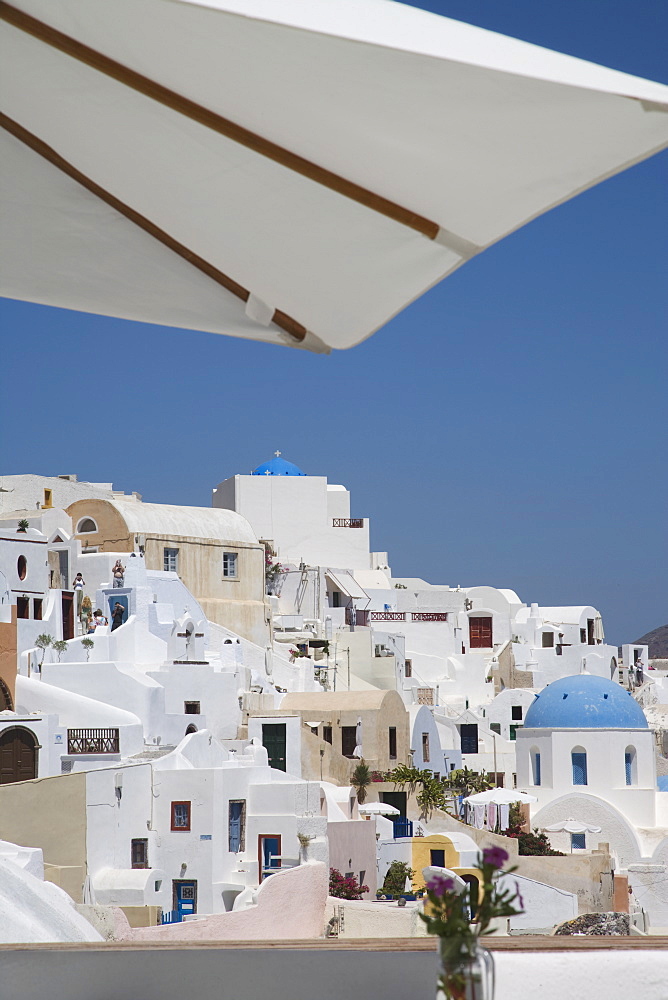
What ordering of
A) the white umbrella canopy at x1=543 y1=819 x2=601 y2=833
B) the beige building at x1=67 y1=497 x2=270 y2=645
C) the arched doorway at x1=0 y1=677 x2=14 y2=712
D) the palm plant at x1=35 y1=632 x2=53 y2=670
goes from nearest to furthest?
the arched doorway at x1=0 y1=677 x2=14 y2=712 < the palm plant at x1=35 y1=632 x2=53 y2=670 < the white umbrella canopy at x1=543 y1=819 x2=601 y2=833 < the beige building at x1=67 y1=497 x2=270 y2=645

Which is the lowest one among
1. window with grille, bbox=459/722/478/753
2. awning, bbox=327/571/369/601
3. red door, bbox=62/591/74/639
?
window with grille, bbox=459/722/478/753

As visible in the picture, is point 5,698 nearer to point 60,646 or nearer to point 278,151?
point 60,646

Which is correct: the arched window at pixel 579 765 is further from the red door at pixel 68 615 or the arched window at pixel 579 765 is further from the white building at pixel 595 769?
the red door at pixel 68 615

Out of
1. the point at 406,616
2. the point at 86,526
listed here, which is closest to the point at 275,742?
the point at 86,526

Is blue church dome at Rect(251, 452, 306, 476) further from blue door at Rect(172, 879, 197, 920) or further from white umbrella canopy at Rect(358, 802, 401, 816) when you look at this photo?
blue door at Rect(172, 879, 197, 920)

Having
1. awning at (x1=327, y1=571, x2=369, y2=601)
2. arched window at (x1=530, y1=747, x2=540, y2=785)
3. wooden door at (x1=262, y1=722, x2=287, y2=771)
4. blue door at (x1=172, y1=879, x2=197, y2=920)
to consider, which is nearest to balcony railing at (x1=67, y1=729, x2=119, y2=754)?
blue door at (x1=172, y1=879, x2=197, y2=920)

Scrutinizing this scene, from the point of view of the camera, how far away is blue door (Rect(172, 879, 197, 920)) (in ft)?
74.4

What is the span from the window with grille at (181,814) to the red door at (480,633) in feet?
106

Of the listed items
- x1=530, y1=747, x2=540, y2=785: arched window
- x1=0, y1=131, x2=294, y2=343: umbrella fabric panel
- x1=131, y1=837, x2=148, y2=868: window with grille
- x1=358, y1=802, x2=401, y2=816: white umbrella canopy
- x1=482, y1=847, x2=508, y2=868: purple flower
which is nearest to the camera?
x1=482, y1=847, x2=508, y2=868: purple flower

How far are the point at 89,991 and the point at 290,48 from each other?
2555 mm

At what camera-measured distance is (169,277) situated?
13.9ft

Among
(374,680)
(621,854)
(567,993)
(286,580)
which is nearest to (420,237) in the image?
(567,993)

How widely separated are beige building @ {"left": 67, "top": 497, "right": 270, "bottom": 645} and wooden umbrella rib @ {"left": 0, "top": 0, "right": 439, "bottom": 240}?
1232 inches

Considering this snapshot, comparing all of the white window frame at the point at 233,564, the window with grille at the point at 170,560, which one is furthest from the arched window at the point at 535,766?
the window with grille at the point at 170,560
